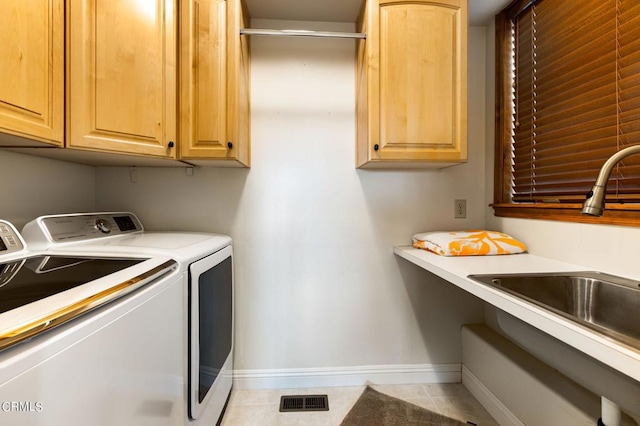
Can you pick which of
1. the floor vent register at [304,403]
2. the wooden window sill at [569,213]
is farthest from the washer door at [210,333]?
the wooden window sill at [569,213]

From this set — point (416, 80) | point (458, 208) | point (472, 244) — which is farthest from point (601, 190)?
point (458, 208)

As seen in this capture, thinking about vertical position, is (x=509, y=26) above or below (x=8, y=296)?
above

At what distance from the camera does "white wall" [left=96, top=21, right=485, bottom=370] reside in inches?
70.3

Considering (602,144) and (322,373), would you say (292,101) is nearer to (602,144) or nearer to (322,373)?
(602,144)

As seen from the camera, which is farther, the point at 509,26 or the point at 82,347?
the point at 509,26

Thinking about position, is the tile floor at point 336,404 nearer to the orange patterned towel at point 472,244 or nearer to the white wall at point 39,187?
the orange patterned towel at point 472,244

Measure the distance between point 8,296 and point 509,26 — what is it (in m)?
2.51

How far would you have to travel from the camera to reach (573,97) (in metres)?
1.34

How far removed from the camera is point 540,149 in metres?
1.54

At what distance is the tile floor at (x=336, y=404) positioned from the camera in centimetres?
152

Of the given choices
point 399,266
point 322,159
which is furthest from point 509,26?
point 399,266

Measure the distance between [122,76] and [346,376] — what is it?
6.50 feet

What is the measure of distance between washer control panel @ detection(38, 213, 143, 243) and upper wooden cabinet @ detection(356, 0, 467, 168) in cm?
138

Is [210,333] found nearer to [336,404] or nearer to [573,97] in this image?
[336,404]
